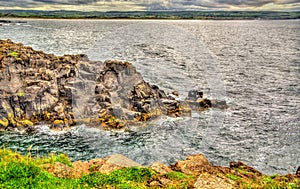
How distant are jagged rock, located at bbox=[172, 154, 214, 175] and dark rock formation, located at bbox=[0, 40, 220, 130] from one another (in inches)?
578

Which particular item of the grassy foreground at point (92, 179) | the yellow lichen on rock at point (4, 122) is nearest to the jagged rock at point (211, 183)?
the grassy foreground at point (92, 179)

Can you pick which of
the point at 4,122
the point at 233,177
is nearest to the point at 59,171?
the point at 233,177

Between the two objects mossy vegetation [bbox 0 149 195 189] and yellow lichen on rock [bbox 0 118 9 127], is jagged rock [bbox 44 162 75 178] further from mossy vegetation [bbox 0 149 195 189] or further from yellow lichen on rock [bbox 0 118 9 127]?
yellow lichen on rock [bbox 0 118 9 127]

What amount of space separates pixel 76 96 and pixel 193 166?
21001mm

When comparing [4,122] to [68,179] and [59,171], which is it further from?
[68,179]

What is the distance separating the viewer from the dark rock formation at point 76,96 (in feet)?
98.7

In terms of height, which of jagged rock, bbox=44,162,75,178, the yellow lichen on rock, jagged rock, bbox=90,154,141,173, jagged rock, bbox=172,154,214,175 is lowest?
the yellow lichen on rock

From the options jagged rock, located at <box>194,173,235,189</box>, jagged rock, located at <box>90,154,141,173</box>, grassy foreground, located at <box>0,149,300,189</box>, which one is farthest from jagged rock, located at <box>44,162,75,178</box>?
jagged rock, located at <box>194,173,235,189</box>

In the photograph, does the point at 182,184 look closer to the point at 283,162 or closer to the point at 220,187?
the point at 220,187

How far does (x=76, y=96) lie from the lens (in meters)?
32.9

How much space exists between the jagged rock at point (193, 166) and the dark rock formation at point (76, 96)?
48.2ft

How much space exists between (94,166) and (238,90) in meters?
34.8

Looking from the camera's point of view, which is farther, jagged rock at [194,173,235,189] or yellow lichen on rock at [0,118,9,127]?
yellow lichen on rock at [0,118,9,127]

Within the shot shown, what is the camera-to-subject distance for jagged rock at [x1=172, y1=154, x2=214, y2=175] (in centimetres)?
1418
